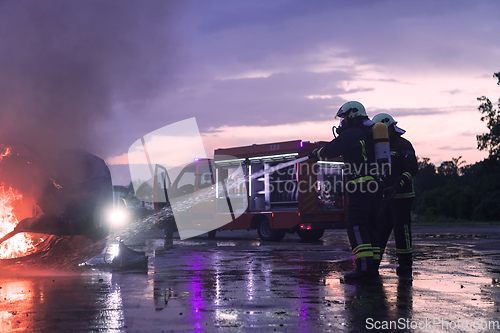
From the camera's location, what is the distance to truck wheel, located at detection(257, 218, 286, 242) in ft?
49.5

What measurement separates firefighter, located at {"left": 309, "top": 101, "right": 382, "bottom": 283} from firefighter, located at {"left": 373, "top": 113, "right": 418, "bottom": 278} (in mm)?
350

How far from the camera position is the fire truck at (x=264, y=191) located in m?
14.3

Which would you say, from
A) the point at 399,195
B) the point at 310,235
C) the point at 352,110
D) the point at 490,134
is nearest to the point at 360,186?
the point at 399,195

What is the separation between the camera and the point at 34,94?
769 cm

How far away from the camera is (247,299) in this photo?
482cm

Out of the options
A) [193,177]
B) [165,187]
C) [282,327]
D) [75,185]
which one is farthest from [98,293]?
[193,177]

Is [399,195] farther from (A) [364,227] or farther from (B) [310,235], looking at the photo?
(B) [310,235]

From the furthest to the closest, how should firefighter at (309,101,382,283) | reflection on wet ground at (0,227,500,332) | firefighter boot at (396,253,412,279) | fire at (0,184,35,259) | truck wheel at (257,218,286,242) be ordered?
truck wheel at (257,218,286,242)
fire at (0,184,35,259)
firefighter boot at (396,253,412,279)
firefighter at (309,101,382,283)
reflection on wet ground at (0,227,500,332)

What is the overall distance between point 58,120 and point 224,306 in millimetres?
4692

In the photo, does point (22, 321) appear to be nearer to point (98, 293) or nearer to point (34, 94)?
point (98, 293)

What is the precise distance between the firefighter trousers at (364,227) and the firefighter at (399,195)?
1.13 feet

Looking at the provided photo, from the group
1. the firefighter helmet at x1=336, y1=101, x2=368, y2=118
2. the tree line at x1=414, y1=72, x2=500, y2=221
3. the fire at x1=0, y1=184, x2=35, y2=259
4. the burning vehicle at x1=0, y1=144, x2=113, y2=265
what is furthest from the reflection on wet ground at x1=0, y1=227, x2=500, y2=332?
the tree line at x1=414, y1=72, x2=500, y2=221

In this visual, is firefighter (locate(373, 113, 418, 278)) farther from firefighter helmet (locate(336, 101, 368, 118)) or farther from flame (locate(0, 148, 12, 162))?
flame (locate(0, 148, 12, 162))

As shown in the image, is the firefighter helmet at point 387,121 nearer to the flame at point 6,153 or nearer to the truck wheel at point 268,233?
the flame at point 6,153
